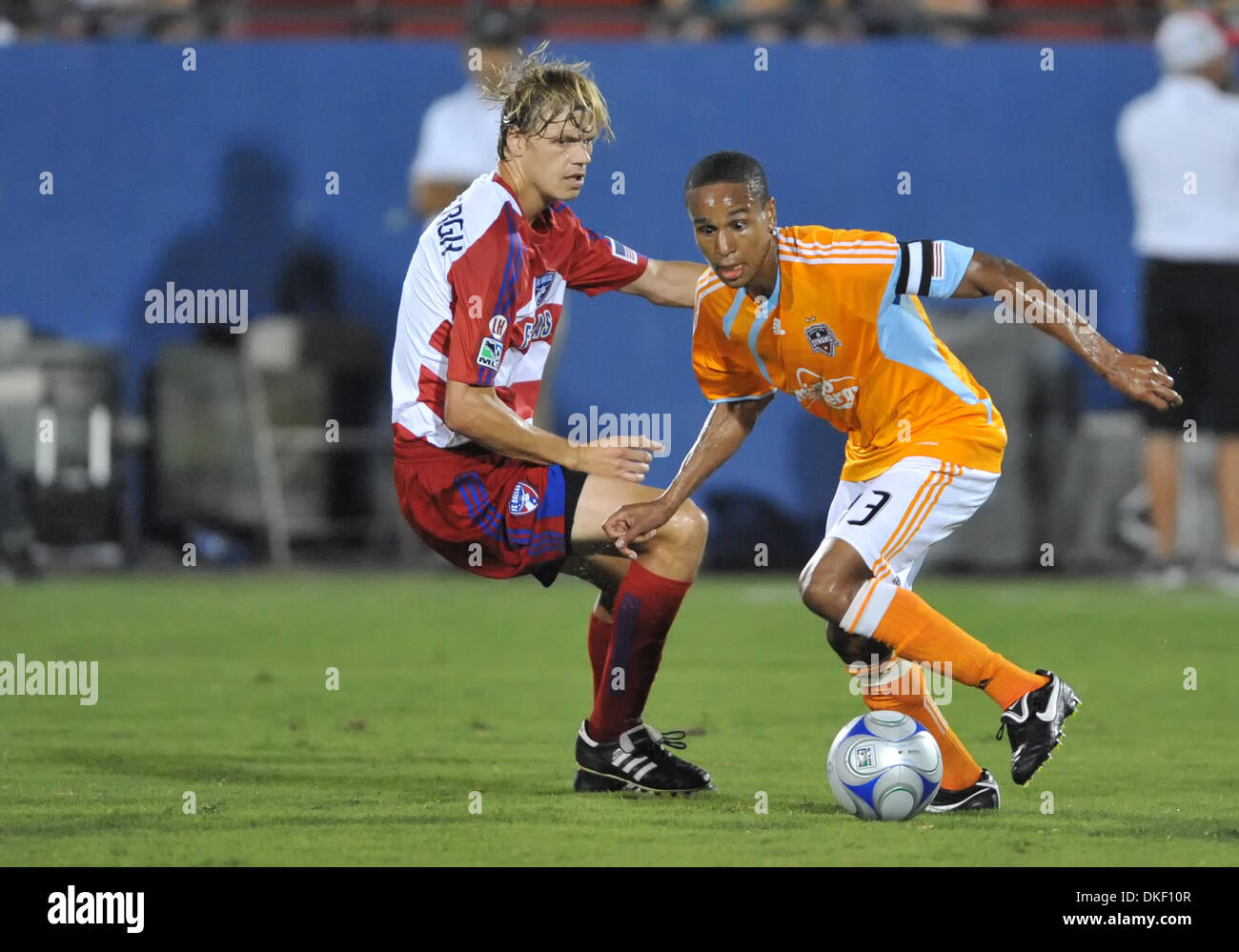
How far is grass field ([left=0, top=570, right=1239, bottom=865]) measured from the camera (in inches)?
182

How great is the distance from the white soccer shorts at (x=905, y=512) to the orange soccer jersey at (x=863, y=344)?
0.06 metres

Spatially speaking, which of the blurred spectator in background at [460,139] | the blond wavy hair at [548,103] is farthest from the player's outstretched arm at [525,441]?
the blurred spectator in background at [460,139]

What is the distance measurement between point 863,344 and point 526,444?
1027 mm

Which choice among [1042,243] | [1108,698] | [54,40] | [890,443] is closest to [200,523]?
[54,40]

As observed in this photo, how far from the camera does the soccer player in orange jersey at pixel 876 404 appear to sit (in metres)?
5.02

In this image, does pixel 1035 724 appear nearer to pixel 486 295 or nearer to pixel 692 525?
pixel 692 525

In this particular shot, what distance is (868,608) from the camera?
5.04 metres

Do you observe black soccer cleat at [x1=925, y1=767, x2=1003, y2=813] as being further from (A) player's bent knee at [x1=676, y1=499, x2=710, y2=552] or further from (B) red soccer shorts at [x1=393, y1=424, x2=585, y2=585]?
(B) red soccer shorts at [x1=393, y1=424, x2=585, y2=585]

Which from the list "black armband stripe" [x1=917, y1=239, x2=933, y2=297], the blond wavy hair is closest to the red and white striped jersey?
the blond wavy hair

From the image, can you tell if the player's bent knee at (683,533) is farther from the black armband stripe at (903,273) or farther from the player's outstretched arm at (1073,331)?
the player's outstretched arm at (1073,331)
